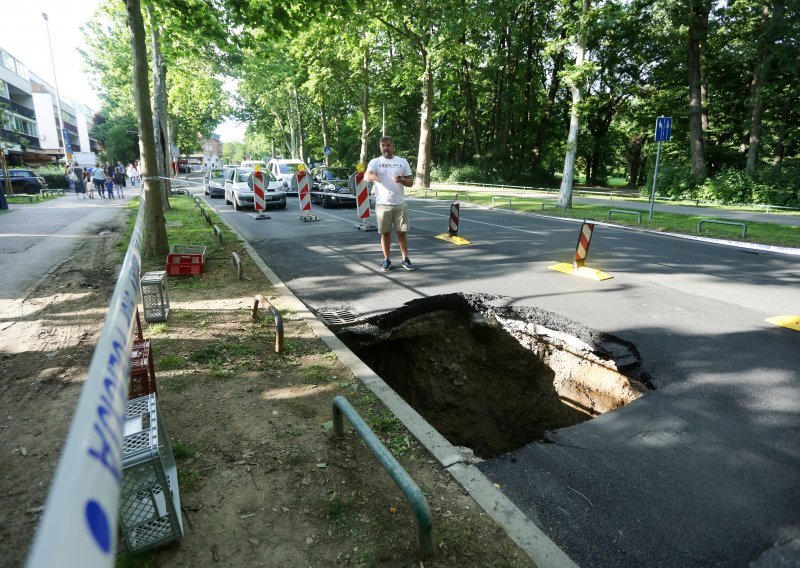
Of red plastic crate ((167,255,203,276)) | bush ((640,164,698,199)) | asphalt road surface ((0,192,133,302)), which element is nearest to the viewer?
red plastic crate ((167,255,203,276))

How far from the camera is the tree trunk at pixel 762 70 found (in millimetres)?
20562

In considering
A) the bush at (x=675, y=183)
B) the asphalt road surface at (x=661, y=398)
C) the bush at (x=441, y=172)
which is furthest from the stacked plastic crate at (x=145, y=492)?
the bush at (x=441, y=172)

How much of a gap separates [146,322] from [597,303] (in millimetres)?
5704

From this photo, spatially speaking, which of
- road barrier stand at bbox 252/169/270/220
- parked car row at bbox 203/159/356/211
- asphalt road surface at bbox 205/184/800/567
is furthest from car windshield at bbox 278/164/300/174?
asphalt road surface at bbox 205/184/800/567

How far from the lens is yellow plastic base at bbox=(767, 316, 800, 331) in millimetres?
5513

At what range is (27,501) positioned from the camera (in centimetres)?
279

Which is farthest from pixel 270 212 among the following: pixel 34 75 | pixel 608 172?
pixel 34 75

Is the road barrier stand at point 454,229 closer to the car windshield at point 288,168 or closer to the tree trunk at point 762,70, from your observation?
the car windshield at point 288,168

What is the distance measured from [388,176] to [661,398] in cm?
538

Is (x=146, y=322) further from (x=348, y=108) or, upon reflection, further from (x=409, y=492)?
(x=348, y=108)

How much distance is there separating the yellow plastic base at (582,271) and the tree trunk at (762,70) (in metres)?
19.1

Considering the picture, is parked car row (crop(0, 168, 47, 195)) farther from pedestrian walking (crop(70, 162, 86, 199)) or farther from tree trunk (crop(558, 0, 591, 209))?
Answer: tree trunk (crop(558, 0, 591, 209))

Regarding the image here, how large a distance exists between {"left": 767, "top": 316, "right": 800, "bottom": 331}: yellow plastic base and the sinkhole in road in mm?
2106

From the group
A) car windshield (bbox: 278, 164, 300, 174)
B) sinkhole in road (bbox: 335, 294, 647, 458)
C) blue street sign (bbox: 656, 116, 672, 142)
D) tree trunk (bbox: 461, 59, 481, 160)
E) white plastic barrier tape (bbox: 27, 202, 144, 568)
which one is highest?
tree trunk (bbox: 461, 59, 481, 160)
